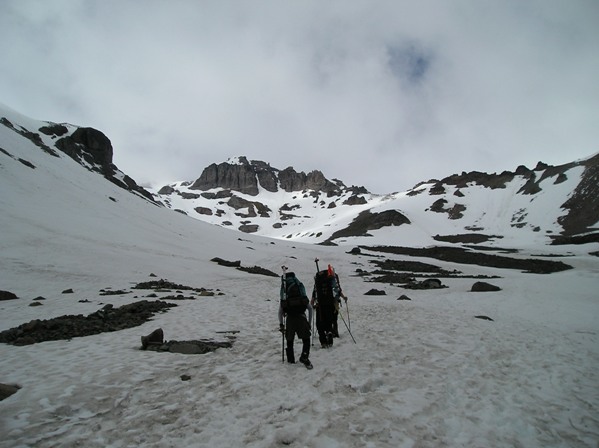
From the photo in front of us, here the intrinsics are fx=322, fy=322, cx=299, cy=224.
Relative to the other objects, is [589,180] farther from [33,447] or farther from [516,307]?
[33,447]

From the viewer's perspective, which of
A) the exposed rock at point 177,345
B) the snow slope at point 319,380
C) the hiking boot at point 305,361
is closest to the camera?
the snow slope at point 319,380

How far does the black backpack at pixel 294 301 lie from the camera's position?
28.3 ft

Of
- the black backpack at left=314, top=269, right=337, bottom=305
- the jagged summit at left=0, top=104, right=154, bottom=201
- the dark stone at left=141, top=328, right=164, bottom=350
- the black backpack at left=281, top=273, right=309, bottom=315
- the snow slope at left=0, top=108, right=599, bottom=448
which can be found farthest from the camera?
the jagged summit at left=0, top=104, right=154, bottom=201

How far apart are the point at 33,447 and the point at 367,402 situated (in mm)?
5289

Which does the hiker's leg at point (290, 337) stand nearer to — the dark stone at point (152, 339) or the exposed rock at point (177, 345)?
the exposed rock at point (177, 345)

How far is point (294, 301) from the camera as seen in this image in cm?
865

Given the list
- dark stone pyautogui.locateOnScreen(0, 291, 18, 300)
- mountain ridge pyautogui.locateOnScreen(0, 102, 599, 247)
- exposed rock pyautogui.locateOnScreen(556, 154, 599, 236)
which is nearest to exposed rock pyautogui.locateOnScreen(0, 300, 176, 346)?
dark stone pyautogui.locateOnScreen(0, 291, 18, 300)

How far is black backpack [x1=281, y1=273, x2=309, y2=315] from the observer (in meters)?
8.62

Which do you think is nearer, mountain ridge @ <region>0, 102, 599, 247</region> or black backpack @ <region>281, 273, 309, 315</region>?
black backpack @ <region>281, 273, 309, 315</region>

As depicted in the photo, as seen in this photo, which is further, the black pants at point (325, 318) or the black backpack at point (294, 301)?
the black pants at point (325, 318)

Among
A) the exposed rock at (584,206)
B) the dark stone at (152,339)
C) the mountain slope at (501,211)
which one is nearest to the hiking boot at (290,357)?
the dark stone at (152,339)

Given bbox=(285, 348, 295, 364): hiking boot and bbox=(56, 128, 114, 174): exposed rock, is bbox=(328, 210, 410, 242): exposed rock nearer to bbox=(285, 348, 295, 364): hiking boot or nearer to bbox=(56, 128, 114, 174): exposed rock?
bbox=(56, 128, 114, 174): exposed rock

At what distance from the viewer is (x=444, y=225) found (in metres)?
106

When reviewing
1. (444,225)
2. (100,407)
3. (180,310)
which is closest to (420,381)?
(100,407)
